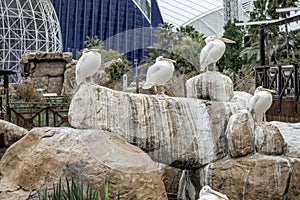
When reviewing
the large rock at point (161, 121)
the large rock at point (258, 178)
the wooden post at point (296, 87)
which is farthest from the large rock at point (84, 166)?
the wooden post at point (296, 87)

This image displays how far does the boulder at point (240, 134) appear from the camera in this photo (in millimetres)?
6168

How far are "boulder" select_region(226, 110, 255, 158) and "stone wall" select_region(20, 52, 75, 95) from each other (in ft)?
54.3

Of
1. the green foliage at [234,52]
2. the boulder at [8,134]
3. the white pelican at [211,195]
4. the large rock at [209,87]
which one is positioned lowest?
the white pelican at [211,195]

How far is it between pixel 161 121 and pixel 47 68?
56.2 feet

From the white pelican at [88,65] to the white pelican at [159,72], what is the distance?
29.7 inches

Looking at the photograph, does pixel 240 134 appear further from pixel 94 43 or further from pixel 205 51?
pixel 94 43

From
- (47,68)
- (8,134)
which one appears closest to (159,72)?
(8,134)

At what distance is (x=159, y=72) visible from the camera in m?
6.14

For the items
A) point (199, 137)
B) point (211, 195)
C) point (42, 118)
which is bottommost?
point (211, 195)

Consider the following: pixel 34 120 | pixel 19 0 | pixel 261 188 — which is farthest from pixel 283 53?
pixel 19 0

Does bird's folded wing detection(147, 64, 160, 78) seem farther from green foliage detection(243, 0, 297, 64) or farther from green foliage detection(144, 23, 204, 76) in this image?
green foliage detection(243, 0, 297, 64)

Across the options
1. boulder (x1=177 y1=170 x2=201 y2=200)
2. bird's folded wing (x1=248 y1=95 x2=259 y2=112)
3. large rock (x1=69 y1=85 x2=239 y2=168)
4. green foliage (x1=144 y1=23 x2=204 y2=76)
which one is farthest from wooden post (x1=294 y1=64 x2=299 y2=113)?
boulder (x1=177 y1=170 x2=201 y2=200)

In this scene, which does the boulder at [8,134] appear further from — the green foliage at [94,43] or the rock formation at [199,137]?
the rock formation at [199,137]

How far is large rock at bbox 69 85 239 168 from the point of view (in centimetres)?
573
